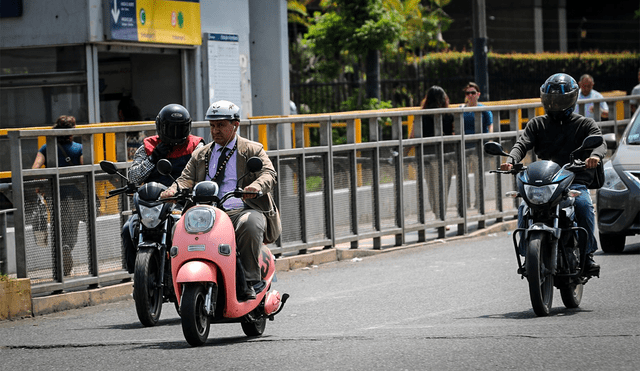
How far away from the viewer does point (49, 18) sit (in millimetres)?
15039

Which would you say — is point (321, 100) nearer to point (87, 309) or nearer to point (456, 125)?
point (456, 125)

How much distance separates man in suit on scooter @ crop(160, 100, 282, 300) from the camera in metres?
7.68

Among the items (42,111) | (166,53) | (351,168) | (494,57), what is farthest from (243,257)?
(494,57)

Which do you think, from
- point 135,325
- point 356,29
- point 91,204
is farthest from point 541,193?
point 356,29

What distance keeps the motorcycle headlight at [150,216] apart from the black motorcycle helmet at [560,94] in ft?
10.1

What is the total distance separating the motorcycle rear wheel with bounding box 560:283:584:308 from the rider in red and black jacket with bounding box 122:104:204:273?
3.02 m

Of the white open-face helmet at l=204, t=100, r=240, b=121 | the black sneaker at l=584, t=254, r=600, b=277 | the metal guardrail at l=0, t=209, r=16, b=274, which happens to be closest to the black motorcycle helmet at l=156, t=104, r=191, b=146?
the white open-face helmet at l=204, t=100, r=240, b=121

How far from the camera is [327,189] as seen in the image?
43.2 ft

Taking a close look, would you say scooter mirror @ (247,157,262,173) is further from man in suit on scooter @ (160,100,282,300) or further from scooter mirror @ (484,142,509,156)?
scooter mirror @ (484,142,509,156)

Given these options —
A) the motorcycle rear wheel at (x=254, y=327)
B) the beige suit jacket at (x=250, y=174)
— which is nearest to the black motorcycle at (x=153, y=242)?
the beige suit jacket at (x=250, y=174)

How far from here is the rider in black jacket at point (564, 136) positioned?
8.89 metres

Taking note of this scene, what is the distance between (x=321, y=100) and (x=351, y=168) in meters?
15.5

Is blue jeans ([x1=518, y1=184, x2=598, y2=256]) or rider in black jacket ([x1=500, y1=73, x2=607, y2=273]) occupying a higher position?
rider in black jacket ([x1=500, y1=73, x2=607, y2=273])

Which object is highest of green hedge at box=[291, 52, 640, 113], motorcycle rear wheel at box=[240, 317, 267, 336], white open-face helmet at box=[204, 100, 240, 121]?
green hedge at box=[291, 52, 640, 113]
